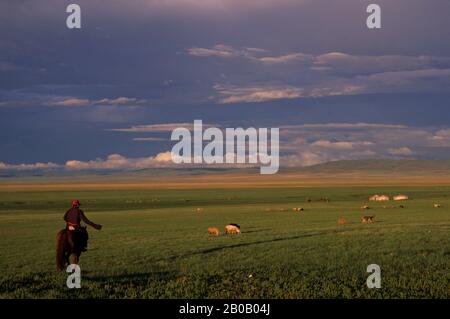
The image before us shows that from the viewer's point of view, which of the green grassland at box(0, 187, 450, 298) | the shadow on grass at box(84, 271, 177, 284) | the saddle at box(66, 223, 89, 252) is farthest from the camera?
the saddle at box(66, 223, 89, 252)

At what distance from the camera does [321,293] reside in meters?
13.9

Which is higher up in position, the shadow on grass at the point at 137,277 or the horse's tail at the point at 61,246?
the horse's tail at the point at 61,246

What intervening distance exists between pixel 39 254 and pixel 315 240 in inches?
480
